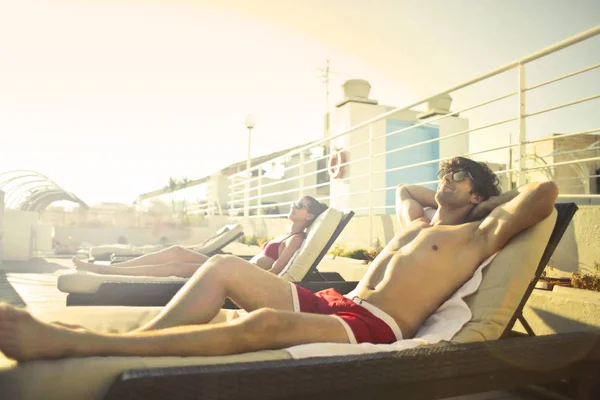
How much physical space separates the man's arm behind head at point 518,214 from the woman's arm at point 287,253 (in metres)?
1.92

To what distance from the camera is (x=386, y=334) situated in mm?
2035

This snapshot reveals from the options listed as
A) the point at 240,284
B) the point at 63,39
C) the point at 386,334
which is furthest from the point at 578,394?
the point at 63,39

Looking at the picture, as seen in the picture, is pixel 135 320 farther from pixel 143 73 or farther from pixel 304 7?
pixel 143 73

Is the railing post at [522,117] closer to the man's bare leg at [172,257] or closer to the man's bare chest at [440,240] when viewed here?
the man's bare chest at [440,240]

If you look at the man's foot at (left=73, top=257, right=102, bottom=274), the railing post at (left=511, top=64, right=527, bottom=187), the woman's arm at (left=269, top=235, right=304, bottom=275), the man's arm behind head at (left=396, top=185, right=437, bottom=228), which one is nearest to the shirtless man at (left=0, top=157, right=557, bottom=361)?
the man's arm behind head at (left=396, top=185, right=437, bottom=228)

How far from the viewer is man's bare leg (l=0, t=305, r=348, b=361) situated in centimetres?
138

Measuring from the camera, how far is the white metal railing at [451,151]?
341 cm

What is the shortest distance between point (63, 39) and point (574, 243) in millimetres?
8686

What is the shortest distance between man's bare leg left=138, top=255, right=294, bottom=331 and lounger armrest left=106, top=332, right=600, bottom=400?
56 centimetres

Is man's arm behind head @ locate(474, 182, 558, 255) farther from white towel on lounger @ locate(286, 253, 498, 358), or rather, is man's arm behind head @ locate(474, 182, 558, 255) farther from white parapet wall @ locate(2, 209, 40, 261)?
white parapet wall @ locate(2, 209, 40, 261)

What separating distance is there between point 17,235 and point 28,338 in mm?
8513

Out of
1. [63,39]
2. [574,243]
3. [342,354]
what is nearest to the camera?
[342,354]

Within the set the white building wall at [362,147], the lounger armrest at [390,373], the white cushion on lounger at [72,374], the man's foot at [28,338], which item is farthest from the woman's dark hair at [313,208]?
the white building wall at [362,147]

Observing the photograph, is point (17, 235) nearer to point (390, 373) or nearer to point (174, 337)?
point (174, 337)
